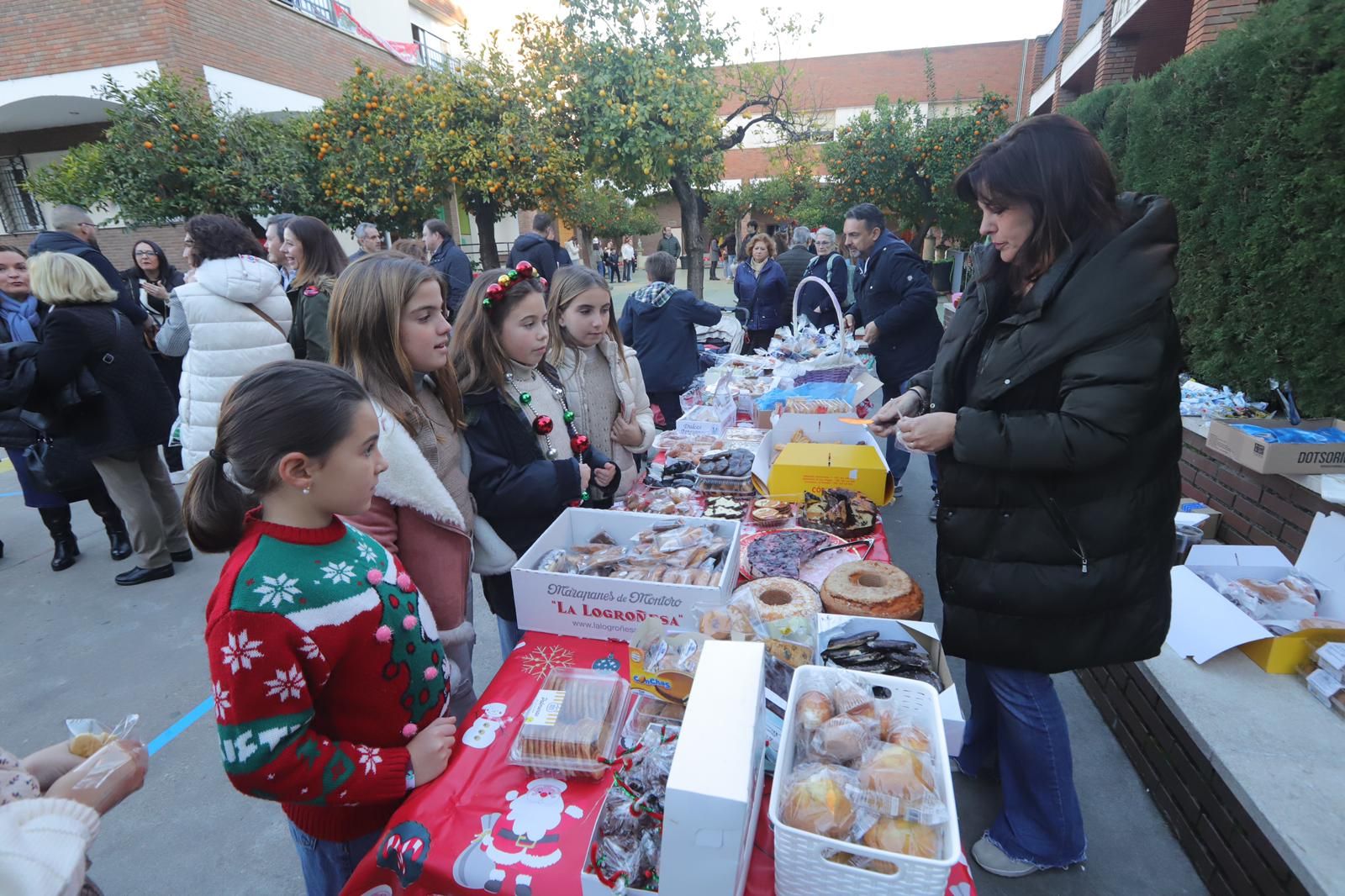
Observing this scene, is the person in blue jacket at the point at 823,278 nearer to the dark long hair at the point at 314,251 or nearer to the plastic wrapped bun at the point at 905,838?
the dark long hair at the point at 314,251

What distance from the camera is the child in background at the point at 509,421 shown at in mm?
2104

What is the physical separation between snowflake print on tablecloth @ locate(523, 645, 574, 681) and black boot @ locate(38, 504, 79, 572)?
4.62 m

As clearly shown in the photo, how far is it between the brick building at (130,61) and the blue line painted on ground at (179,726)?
9.25 meters

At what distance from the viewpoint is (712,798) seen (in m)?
0.88

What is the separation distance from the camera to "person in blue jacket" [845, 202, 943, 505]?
4.83 metres

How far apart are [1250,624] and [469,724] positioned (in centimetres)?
271

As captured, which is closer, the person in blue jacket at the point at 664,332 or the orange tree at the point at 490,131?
the person in blue jacket at the point at 664,332

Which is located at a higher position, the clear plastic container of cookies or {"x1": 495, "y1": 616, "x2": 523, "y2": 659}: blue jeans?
the clear plastic container of cookies

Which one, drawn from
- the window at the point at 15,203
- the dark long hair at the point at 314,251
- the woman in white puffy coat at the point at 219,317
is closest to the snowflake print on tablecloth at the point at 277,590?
the woman in white puffy coat at the point at 219,317

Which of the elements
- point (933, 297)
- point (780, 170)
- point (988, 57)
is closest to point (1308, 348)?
point (933, 297)

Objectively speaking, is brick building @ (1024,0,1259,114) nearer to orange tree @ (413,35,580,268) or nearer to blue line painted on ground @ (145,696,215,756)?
orange tree @ (413,35,580,268)

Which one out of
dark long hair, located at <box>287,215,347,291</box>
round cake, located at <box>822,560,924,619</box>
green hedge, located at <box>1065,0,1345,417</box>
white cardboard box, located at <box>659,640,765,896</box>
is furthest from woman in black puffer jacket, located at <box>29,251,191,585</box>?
green hedge, located at <box>1065,0,1345,417</box>

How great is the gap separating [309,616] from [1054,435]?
5.46ft

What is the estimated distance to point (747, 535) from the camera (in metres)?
2.49
